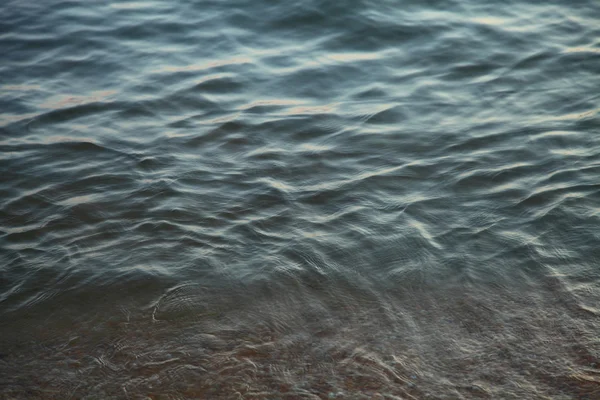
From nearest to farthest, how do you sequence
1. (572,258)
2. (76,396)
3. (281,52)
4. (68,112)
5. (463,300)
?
1. (76,396)
2. (463,300)
3. (572,258)
4. (68,112)
5. (281,52)

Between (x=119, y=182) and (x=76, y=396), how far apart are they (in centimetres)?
241

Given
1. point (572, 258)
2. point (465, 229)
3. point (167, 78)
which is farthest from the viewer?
point (167, 78)

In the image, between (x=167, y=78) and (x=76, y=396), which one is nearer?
(x=76, y=396)

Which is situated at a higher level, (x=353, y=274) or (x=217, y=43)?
(x=217, y=43)

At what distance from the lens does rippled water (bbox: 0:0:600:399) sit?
3.83 meters

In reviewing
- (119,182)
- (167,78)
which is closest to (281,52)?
(167,78)

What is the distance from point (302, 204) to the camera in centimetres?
538

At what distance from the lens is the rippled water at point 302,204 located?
12.6 ft

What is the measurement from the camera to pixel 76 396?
141 inches

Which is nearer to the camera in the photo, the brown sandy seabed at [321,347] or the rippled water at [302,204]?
the brown sandy seabed at [321,347]

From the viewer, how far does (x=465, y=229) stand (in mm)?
5023

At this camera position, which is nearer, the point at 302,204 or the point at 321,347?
the point at 321,347

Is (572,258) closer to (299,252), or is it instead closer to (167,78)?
(299,252)

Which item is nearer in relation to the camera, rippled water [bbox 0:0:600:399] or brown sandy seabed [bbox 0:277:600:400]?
brown sandy seabed [bbox 0:277:600:400]
